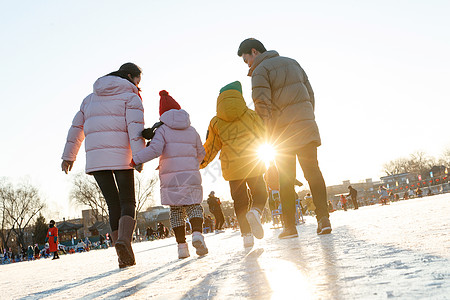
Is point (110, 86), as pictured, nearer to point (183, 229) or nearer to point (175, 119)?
point (175, 119)

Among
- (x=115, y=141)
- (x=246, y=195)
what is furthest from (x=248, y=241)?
(x=115, y=141)

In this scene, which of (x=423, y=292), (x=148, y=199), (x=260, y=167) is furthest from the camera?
(x=148, y=199)

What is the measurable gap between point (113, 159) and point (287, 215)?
5.98 ft

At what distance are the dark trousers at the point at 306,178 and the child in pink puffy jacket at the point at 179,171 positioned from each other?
86 centimetres

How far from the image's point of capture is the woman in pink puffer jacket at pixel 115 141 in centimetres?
394

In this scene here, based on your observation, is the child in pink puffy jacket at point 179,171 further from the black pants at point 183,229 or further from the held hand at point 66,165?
the held hand at point 66,165

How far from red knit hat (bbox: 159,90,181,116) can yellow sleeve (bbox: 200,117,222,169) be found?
0.43 metres

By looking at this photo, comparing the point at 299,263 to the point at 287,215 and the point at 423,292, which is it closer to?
the point at 423,292

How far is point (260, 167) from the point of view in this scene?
4.64m

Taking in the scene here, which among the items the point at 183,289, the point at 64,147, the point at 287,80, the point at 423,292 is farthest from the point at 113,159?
A: the point at 423,292

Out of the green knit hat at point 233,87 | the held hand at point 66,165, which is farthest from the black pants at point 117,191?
the green knit hat at point 233,87

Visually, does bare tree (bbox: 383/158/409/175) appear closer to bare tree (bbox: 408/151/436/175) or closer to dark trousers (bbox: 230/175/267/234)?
bare tree (bbox: 408/151/436/175)

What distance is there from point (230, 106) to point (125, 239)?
5.80 feet

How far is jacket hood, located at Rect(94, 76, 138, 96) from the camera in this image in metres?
4.14
